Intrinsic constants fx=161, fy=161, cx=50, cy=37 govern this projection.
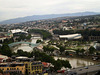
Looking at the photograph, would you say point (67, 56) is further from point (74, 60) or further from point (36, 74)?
point (36, 74)

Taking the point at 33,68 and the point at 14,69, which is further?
the point at 33,68

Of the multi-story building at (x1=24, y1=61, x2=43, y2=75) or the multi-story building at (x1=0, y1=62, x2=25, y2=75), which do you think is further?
the multi-story building at (x1=24, y1=61, x2=43, y2=75)

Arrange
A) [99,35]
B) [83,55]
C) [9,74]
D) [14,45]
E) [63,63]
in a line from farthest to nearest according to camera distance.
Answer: [99,35] → [14,45] → [83,55] → [63,63] → [9,74]

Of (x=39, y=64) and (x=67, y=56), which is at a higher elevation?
(x=39, y=64)

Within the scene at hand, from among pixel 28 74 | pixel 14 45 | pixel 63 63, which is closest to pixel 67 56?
pixel 63 63

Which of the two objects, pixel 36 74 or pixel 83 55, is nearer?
pixel 36 74

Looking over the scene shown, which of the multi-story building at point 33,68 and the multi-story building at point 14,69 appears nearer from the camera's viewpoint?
the multi-story building at point 14,69

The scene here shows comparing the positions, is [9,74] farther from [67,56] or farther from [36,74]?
[67,56]

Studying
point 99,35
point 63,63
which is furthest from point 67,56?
point 99,35

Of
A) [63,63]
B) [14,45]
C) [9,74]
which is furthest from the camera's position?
[14,45]
